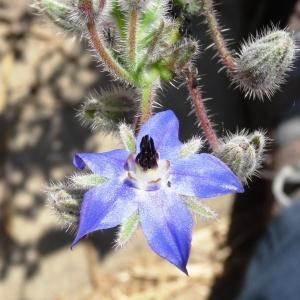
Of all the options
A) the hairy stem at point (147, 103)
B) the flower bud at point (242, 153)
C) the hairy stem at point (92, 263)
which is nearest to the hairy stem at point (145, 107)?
the hairy stem at point (147, 103)

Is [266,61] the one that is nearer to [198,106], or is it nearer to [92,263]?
[198,106]

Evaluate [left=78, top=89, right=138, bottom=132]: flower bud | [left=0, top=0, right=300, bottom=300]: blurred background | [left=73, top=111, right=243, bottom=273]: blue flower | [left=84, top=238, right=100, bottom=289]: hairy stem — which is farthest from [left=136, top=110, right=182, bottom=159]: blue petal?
[left=84, top=238, right=100, bottom=289]: hairy stem

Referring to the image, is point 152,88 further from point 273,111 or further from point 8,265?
point 8,265

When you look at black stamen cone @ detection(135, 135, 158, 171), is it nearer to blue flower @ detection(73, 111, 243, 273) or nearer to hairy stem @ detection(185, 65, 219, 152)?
blue flower @ detection(73, 111, 243, 273)

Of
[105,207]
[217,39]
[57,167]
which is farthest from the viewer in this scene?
[57,167]

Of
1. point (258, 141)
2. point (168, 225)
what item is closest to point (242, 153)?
point (258, 141)

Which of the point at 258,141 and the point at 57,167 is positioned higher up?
the point at 258,141

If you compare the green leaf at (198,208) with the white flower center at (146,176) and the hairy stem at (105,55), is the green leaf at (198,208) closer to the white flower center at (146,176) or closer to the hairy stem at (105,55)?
the white flower center at (146,176)
